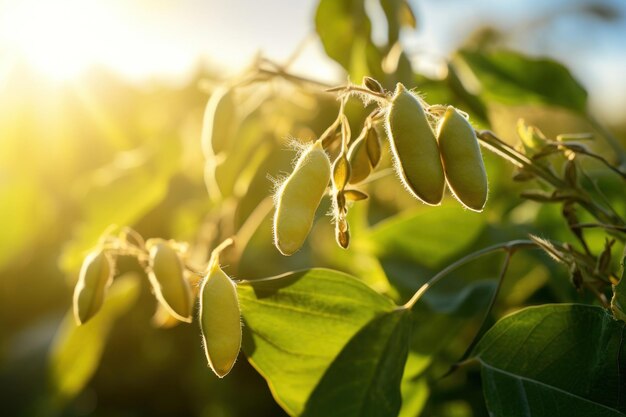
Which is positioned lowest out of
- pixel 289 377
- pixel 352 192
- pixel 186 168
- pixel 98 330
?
pixel 98 330

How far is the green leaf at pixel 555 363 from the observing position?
0.46 metres

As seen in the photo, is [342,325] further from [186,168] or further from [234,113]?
[186,168]

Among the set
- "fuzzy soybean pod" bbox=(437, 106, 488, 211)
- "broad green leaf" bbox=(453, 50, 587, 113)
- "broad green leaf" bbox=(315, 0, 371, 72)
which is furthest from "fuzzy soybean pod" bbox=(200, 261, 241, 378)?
"broad green leaf" bbox=(453, 50, 587, 113)

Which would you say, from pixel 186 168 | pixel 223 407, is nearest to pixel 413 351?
pixel 186 168

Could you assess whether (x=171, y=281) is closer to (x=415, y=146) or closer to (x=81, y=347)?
(x=415, y=146)

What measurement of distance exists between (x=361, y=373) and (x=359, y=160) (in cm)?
15

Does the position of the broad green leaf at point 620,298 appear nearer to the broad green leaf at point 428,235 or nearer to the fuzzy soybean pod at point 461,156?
the fuzzy soybean pod at point 461,156

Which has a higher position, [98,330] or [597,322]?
[597,322]

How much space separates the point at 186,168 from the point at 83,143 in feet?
2.80

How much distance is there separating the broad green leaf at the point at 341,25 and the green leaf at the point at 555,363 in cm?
41

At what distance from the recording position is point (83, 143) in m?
2.14

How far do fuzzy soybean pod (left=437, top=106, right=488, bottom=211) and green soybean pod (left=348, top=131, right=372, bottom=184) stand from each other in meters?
0.09

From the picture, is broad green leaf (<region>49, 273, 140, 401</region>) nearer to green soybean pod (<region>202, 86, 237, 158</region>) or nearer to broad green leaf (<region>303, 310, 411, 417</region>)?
green soybean pod (<region>202, 86, 237, 158</region>)

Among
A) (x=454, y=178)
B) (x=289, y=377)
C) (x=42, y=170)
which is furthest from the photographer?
(x=42, y=170)
